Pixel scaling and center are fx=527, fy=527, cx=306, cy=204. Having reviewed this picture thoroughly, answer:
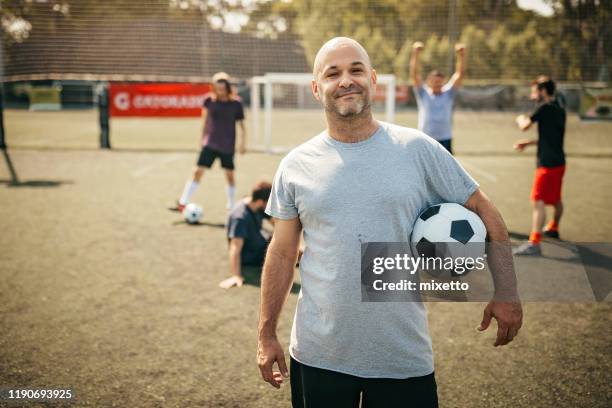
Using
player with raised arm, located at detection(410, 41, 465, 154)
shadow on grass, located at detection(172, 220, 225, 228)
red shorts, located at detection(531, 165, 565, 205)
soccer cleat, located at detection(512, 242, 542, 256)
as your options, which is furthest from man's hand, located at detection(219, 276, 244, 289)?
player with raised arm, located at detection(410, 41, 465, 154)

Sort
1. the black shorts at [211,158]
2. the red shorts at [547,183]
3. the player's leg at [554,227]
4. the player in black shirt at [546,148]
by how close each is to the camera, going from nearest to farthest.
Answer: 1. the player in black shirt at [546,148]
2. the red shorts at [547,183]
3. the player's leg at [554,227]
4. the black shorts at [211,158]

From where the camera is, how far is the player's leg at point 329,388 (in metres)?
2.03

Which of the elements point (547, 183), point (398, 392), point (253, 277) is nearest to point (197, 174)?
point (253, 277)

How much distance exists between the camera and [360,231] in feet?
6.49

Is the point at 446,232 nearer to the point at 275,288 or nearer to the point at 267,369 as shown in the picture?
the point at 275,288

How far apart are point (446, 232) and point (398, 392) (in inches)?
24.9

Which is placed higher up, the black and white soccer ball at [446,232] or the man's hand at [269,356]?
the black and white soccer ball at [446,232]

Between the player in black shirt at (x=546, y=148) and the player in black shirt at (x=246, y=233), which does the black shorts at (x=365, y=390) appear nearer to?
the player in black shirt at (x=246, y=233)

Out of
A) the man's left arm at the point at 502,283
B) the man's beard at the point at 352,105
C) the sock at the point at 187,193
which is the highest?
the man's beard at the point at 352,105

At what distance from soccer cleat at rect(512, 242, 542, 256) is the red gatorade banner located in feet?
44.0

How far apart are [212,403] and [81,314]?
199cm

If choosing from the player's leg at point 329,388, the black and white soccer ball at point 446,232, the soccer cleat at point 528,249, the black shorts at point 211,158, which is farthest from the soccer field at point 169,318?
the black and white soccer ball at point 446,232

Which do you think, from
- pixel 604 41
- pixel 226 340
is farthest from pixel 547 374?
pixel 604 41

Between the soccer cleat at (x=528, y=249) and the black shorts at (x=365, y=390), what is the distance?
15.7ft
